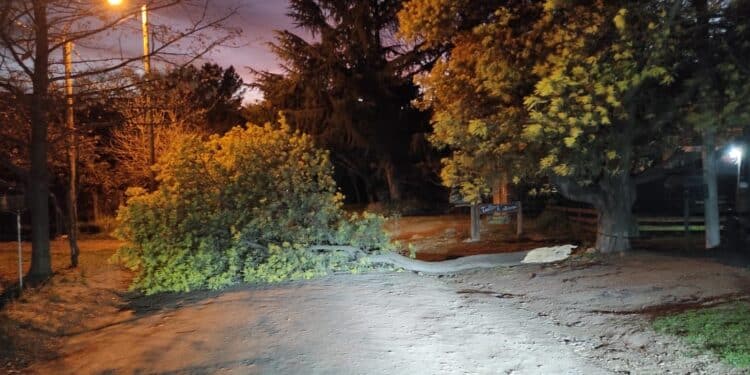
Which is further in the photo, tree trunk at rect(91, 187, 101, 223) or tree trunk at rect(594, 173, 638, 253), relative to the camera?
tree trunk at rect(91, 187, 101, 223)

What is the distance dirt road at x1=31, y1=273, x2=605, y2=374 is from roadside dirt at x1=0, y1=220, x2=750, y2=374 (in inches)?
1.0

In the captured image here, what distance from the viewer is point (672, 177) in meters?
15.1

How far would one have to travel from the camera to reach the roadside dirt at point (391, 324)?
6234mm

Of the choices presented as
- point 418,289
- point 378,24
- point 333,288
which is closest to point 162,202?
A: point 333,288

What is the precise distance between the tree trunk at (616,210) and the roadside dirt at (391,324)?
0.78 metres

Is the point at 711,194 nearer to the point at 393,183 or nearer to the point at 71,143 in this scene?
the point at 71,143

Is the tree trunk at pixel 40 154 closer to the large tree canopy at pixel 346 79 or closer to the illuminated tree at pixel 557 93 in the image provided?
the illuminated tree at pixel 557 93

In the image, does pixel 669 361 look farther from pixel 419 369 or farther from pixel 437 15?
pixel 437 15

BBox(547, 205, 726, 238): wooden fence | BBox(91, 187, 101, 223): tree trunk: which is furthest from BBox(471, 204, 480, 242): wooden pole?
BBox(91, 187, 101, 223): tree trunk

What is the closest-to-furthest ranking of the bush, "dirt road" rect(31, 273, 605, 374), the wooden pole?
"dirt road" rect(31, 273, 605, 374) → the bush → the wooden pole

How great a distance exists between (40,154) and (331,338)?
812 centimetres

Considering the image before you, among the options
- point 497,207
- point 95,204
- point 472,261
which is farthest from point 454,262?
point 95,204

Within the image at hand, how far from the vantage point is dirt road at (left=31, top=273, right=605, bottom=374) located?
20.3 ft

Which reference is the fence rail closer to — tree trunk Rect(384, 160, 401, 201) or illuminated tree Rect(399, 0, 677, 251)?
illuminated tree Rect(399, 0, 677, 251)
